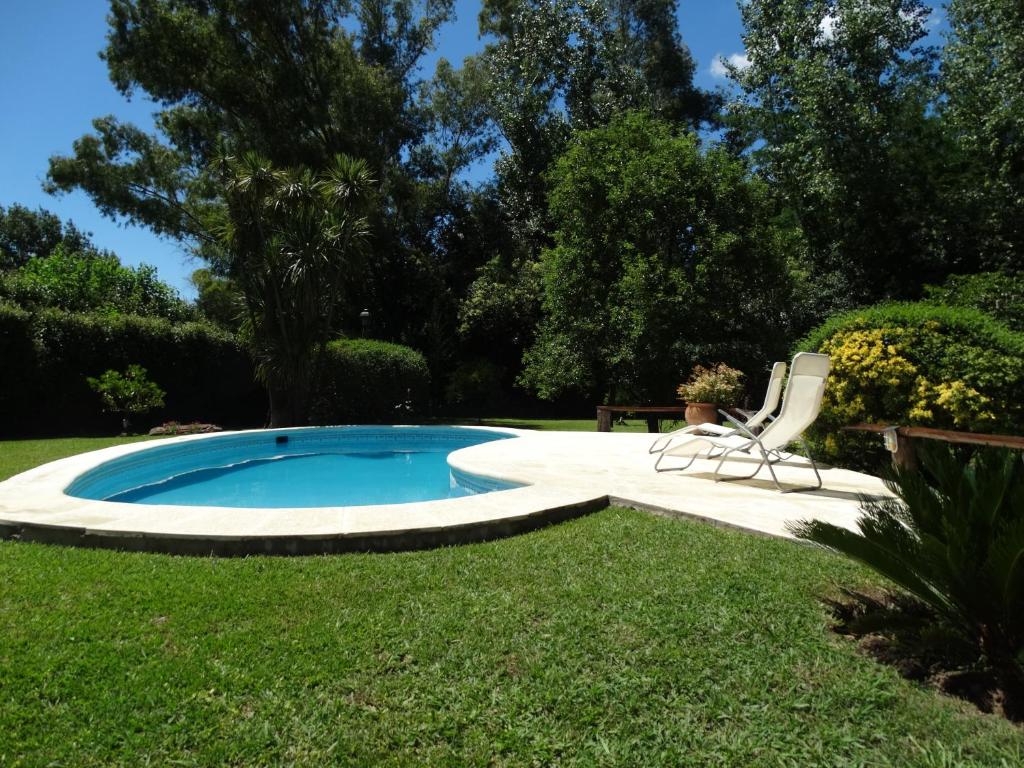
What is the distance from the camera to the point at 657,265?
14898 mm

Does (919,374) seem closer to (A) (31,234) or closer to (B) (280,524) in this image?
(B) (280,524)

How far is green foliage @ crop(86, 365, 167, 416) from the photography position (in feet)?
44.2

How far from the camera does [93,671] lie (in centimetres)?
252

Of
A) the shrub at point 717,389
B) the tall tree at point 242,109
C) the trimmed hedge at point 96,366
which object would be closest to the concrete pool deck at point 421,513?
the shrub at point 717,389

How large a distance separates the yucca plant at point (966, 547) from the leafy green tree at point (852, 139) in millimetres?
16283

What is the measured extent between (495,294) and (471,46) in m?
13.7

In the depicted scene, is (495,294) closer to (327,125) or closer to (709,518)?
(327,125)

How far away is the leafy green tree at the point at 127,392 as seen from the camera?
1349 cm

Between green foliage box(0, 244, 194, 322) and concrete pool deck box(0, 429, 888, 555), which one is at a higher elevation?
green foliage box(0, 244, 194, 322)

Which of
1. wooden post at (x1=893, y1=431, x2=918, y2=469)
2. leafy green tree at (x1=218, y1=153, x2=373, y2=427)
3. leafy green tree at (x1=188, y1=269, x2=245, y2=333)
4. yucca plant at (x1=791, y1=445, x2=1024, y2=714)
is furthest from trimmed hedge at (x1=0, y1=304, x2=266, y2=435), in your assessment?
yucca plant at (x1=791, y1=445, x2=1024, y2=714)

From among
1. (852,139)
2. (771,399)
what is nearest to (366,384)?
(771,399)

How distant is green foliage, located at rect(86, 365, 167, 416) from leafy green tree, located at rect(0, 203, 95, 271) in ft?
95.8

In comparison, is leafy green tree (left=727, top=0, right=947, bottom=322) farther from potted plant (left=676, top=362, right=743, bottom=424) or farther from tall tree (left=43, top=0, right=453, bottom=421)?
tall tree (left=43, top=0, right=453, bottom=421)

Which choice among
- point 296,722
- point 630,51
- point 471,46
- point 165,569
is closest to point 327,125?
point 471,46
